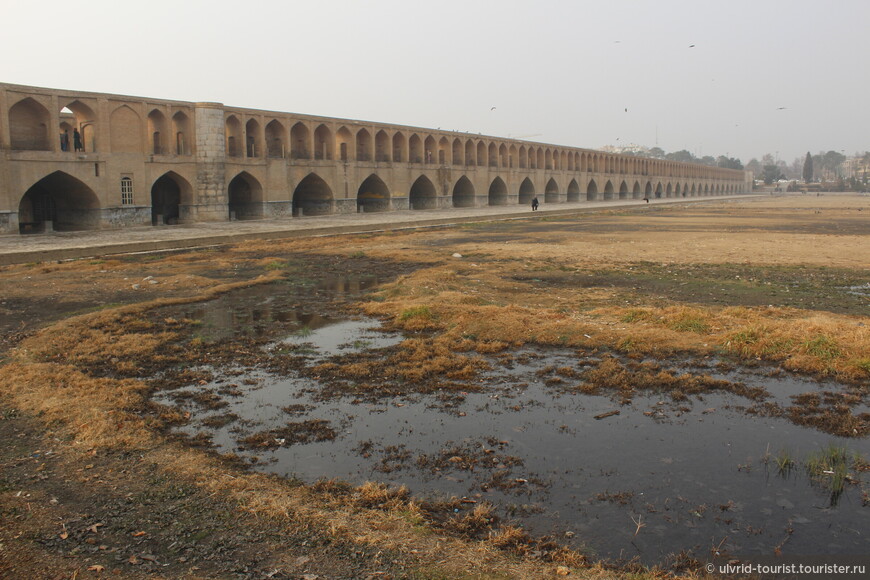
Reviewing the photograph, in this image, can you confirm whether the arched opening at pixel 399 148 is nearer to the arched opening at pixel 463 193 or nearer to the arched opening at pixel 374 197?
the arched opening at pixel 374 197

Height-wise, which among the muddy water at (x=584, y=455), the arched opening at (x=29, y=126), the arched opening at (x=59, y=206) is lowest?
the muddy water at (x=584, y=455)

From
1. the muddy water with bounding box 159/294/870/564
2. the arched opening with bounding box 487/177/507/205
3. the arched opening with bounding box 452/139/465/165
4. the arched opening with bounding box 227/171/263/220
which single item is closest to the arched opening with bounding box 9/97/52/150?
the arched opening with bounding box 227/171/263/220

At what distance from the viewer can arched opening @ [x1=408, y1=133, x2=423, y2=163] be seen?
47594 mm

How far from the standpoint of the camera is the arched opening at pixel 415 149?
4759cm

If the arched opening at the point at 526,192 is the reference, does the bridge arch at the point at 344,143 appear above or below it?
above

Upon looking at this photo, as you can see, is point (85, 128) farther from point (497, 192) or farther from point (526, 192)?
Result: point (526, 192)

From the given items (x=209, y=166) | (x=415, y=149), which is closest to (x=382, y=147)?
(x=415, y=149)

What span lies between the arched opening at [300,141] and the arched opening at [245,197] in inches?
141

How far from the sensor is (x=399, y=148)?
4666 centimetres

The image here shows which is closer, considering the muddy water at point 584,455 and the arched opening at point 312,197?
the muddy water at point 584,455

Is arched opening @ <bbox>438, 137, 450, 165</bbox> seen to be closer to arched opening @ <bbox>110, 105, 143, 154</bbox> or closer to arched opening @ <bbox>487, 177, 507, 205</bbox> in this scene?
arched opening @ <bbox>487, 177, 507, 205</bbox>

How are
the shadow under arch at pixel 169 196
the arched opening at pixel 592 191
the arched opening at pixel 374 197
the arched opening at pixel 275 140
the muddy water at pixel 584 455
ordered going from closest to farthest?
the muddy water at pixel 584 455, the shadow under arch at pixel 169 196, the arched opening at pixel 275 140, the arched opening at pixel 374 197, the arched opening at pixel 592 191

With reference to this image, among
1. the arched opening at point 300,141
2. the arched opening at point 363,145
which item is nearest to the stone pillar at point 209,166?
the arched opening at point 300,141

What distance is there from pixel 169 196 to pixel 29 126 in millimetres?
7318
